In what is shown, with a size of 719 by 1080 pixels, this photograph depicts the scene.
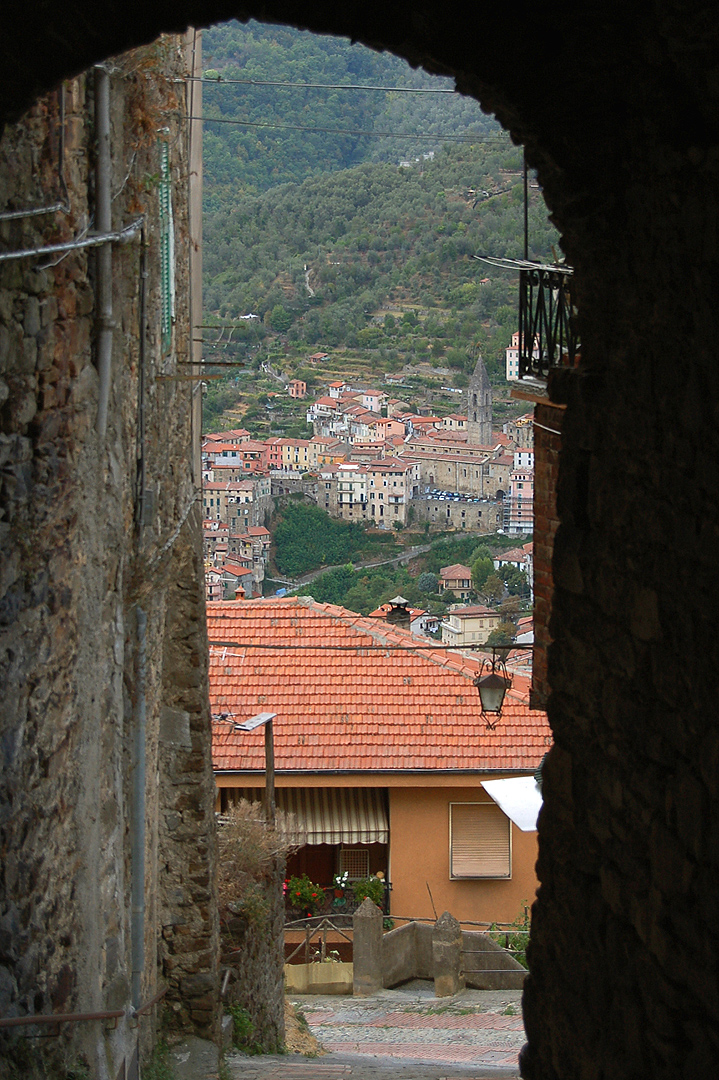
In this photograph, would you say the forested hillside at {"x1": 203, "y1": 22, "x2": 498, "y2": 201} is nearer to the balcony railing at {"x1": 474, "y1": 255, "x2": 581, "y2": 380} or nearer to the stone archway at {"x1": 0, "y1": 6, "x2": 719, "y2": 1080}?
the balcony railing at {"x1": 474, "y1": 255, "x2": 581, "y2": 380}

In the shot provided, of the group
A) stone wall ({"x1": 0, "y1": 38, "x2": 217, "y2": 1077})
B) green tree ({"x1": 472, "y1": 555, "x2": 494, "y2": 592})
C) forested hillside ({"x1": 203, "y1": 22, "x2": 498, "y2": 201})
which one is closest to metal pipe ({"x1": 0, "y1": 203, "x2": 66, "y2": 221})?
stone wall ({"x1": 0, "y1": 38, "x2": 217, "y2": 1077})

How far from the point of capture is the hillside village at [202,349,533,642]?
97.0ft

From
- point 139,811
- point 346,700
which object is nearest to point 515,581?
point 346,700

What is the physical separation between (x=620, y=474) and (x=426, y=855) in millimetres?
10645

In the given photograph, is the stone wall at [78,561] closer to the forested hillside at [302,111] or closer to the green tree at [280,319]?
the forested hillside at [302,111]

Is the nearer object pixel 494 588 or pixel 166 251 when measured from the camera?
pixel 166 251

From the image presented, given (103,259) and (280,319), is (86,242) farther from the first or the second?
(280,319)

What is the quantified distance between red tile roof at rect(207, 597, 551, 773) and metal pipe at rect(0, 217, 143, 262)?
785cm

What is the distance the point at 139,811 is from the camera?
5.14m

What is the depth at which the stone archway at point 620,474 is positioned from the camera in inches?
83.6

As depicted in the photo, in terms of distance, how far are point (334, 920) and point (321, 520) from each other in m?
20.4

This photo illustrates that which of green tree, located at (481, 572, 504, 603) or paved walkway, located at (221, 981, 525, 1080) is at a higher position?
green tree, located at (481, 572, 504, 603)

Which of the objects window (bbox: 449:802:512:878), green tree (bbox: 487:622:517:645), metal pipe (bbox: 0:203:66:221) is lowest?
window (bbox: 449:802:512:878)

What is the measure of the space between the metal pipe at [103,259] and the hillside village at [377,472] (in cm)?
2223
